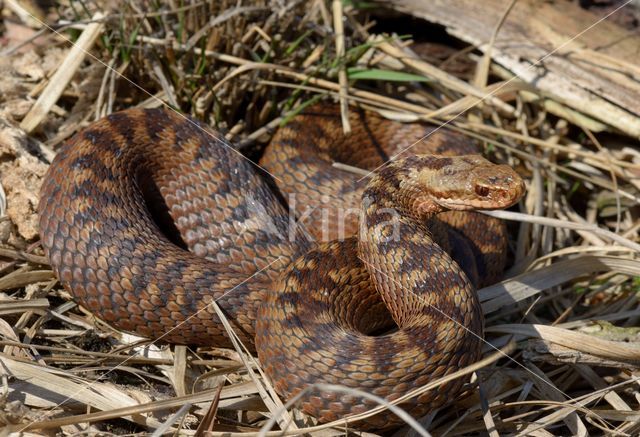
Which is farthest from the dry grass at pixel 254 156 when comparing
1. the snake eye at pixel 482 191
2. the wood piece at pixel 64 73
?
the snake eye at pixel 482 191

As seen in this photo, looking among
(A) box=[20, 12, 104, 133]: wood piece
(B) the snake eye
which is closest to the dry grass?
(A) box=[20, 12, 104, 133]: wood piece

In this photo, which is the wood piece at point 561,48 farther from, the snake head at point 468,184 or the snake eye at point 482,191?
the snake eye at point 482,191

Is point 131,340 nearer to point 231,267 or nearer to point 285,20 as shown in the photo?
point 231,267

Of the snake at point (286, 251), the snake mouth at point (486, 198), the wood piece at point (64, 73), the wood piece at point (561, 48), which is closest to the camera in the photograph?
the snake at point (286, 251)

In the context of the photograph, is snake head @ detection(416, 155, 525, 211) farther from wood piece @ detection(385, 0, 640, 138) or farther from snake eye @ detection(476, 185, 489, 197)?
wood piece @ detection(385, 0, 640, 138)

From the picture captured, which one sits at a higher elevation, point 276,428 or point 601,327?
point 276,428

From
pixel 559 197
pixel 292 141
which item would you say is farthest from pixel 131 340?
pixel 559 197
